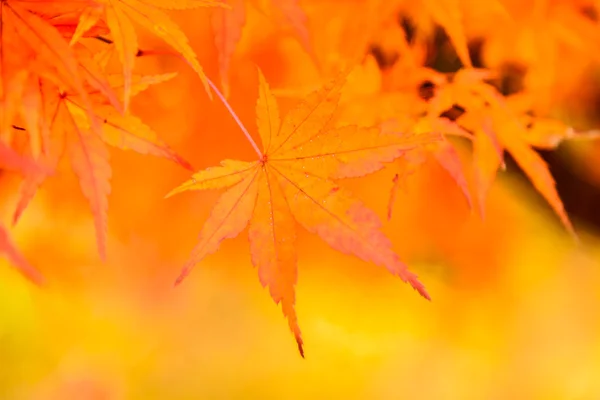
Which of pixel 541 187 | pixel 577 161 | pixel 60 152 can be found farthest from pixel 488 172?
pixel 577 161

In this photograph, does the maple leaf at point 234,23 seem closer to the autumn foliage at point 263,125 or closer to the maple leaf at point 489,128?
the autumn foliage at point 263,125

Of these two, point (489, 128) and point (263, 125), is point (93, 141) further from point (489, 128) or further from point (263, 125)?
point (489, 128)

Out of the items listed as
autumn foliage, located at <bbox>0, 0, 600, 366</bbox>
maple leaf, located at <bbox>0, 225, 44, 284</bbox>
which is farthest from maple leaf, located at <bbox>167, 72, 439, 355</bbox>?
maple leaf, located at <bbox>0, 225, 44, 284</bbox>

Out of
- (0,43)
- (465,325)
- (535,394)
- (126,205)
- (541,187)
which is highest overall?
(0,43)

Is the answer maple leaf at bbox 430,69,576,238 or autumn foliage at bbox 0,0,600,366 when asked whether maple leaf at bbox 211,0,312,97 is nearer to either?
autumn foliage at bbox 0,0,600,366

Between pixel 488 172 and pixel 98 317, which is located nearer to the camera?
pixel 488 172

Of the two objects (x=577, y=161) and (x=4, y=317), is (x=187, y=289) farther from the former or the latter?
(x=577, y=161)

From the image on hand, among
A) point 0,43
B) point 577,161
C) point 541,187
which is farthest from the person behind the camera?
point 577,161

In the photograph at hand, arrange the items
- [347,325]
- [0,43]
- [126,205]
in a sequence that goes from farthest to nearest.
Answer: [347,325] < [126,205] < [0,43]
